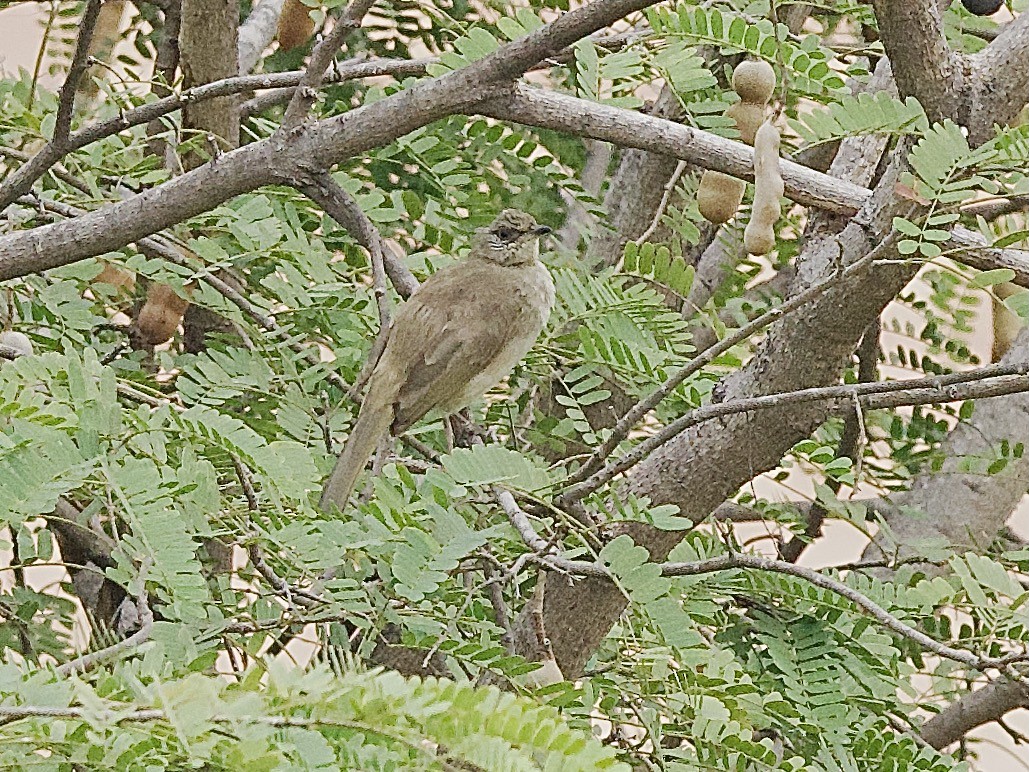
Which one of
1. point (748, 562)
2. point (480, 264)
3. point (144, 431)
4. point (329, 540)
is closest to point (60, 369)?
point (144, 431)

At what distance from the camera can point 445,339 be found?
178cm

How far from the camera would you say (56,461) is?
982 millimetres

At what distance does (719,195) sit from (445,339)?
19.6 inches

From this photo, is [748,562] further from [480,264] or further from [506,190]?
[506,190]

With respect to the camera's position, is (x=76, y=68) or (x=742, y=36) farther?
(x=742, y=36)

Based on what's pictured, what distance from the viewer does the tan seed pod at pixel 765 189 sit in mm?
1232

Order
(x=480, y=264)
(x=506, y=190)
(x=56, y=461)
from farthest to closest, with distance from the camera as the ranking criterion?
1. (x=506, y=190)
2. (x=480, y=264)
3. (x=56, y=461)

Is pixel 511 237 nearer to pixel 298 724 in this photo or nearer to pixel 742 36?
pixel 742 36

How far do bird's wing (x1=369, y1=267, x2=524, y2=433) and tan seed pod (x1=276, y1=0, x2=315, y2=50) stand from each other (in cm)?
45

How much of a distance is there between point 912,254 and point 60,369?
0.74 meters

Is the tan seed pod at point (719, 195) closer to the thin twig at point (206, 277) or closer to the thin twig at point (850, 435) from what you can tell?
the thin twig at point (206, 277)

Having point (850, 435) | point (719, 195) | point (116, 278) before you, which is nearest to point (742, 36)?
point (719, 195)

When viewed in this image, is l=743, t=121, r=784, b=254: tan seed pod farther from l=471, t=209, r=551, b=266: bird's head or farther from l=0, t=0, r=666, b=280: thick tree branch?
l=471, t=209, r=551, b=266: bird's head

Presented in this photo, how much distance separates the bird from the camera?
165 centimetres
